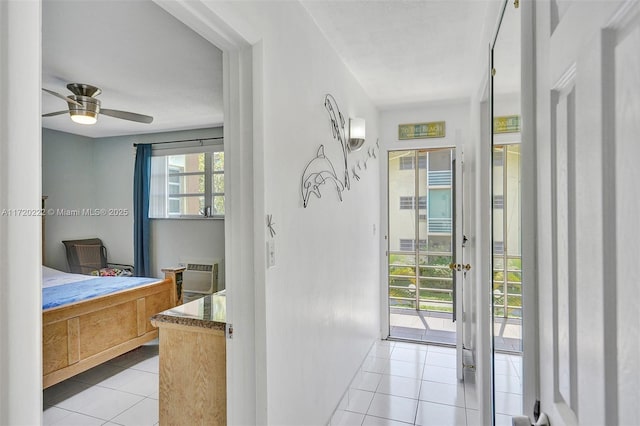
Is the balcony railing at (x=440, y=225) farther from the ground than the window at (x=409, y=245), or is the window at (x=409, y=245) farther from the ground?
the balcony railing at (x=440, y=225)

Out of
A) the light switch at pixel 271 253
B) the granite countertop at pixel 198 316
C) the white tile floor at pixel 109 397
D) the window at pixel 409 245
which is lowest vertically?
the white tile floor at pixel 109 397

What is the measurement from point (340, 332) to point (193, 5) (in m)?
2.13

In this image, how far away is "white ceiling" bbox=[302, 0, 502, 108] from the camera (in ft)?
6.18

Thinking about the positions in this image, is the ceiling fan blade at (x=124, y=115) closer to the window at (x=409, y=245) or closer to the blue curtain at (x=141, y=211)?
the blue curtain at (x=141, y=211)

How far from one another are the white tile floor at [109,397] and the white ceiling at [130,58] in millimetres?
2567

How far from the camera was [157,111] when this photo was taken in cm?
400

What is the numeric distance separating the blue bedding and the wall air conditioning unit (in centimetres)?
106

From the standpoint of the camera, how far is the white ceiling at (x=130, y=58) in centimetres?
194

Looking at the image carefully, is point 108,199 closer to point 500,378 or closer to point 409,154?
point 409,154

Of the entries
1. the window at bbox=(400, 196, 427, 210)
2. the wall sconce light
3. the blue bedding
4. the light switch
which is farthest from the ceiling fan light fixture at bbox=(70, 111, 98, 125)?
the window at bbox=(400, 196, 427, 210)

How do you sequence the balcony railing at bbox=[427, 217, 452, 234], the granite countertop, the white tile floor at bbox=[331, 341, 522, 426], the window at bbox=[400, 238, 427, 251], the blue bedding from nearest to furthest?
the granite countertop, the white tile floor at bbox=[331, 341, 522, 426], the blue bedding, the balcony railing at bbox=[427, 217, 452, 234], the window at bbox=[400, 238, 427, 251]

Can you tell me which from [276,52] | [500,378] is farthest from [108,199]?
[500,378]

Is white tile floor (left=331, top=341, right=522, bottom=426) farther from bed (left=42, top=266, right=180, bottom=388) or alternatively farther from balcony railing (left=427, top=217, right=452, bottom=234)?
bed (left=42, top=266, right=180, bottom=388)

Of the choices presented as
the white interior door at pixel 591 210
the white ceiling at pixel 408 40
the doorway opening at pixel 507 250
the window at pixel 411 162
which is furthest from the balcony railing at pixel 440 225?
the white interior door at pixel 591 210
